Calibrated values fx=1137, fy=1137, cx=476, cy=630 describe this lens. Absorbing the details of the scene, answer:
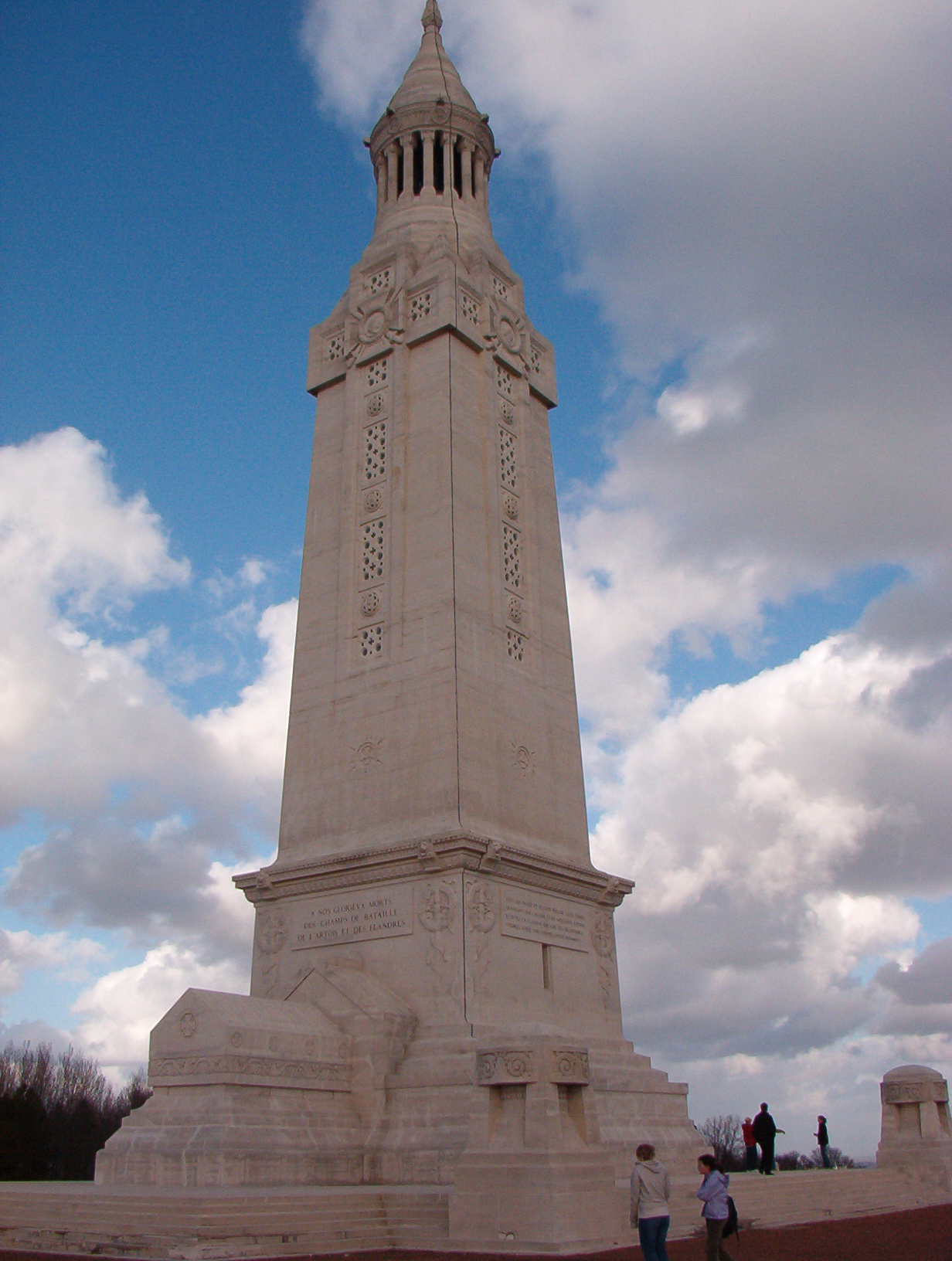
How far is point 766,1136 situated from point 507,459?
16.0 m

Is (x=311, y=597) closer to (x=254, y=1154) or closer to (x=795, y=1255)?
(x=254, y=1154)

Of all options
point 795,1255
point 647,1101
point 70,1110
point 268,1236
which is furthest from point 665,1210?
point 70,1110

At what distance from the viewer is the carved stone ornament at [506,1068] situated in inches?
615

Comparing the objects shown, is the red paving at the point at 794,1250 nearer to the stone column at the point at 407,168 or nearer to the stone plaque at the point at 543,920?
the stone plaque at the point at 543,920

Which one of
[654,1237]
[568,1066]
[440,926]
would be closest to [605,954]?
[440,926]

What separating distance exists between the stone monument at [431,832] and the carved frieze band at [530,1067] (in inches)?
1.5

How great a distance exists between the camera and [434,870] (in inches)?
853

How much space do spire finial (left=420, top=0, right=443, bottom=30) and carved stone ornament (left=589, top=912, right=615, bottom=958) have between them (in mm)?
27891

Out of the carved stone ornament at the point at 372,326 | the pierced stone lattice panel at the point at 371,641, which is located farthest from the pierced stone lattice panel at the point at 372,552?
the carved stone ornament at the point at 372,326

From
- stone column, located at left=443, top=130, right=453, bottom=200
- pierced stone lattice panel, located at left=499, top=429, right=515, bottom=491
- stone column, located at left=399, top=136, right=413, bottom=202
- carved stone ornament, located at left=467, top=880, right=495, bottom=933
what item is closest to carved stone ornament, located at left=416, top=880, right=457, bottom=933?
carved stone ornament, located at left=467, top=880, right=495, bottom=933

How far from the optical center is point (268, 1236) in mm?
14062

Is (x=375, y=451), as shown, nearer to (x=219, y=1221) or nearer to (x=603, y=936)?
(x=603, y=936)

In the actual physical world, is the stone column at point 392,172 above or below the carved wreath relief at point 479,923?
above

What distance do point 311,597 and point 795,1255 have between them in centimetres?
1772
